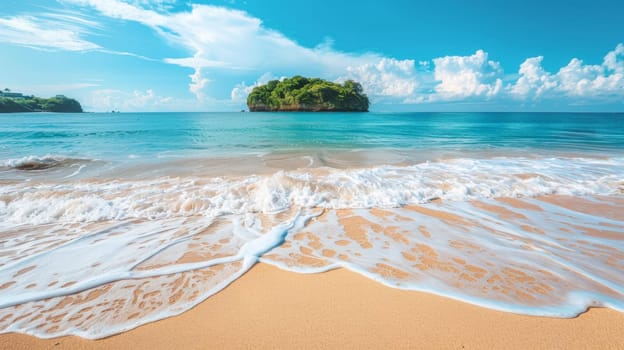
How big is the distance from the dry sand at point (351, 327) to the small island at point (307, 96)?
112 metres

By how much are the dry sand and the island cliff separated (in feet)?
561

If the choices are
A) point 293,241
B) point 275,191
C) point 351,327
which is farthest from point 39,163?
point 351,327

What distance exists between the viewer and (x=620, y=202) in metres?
5.41

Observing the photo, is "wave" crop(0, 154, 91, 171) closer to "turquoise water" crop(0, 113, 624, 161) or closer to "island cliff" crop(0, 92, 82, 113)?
"turquoise water" crop(0, 113, 624, 161)

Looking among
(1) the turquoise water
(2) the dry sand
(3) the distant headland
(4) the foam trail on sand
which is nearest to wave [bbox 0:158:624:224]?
(4) the foam trail on sand

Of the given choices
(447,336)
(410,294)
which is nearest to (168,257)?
(410,294)

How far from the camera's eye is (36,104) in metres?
131

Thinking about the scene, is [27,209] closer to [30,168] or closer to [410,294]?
[30,168]

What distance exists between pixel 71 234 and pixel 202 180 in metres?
3.04

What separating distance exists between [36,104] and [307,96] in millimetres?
151517

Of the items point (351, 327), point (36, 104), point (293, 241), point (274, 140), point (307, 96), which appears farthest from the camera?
point (36, 104)

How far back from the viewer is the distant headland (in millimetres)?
108812

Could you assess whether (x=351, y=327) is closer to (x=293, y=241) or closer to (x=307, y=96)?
(x=293, y=241)

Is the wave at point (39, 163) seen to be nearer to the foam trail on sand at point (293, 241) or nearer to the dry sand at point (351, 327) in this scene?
the foam trail on sand at point (293, 241)
